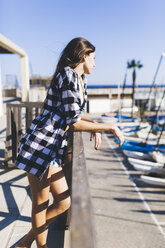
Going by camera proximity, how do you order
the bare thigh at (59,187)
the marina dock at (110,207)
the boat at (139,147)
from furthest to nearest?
the boat at (139,147) → the marina dock at (110,207) → the bare thigh at (59,187)

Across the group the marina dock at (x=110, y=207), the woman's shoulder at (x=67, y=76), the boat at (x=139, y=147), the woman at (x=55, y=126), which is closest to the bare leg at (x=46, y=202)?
the woman at (x=55, y=126)

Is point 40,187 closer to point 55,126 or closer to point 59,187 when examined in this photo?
point 59,187

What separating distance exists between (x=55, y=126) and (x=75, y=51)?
0.57m

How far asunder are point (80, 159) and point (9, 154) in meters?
3.22

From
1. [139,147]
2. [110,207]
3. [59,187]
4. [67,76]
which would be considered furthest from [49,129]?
[139,147]

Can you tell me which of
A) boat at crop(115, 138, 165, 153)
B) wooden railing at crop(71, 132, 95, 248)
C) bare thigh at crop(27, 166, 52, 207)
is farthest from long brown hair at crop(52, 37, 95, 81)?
boat at crop(115, 138, 165, 153)

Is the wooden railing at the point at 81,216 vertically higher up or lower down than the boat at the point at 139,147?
higher up

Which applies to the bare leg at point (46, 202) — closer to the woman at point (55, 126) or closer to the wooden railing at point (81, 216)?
the woman at point (55, 126)

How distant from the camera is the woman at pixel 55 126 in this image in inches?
62.5

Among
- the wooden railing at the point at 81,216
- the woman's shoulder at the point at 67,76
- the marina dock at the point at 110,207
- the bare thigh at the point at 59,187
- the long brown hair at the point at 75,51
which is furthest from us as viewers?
the marina dock at the point at 110,207

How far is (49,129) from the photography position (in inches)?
64.2

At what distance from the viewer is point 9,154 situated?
167 inches

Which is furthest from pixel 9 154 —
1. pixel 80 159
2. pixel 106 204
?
pixel 106 204

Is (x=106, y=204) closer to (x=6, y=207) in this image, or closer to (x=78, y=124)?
(x=6, y=207)
